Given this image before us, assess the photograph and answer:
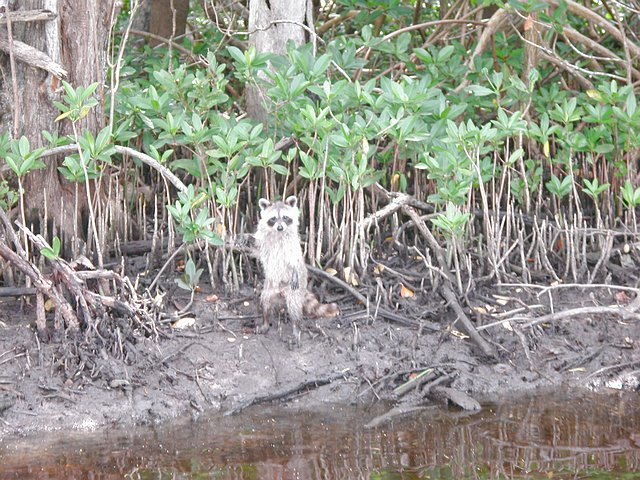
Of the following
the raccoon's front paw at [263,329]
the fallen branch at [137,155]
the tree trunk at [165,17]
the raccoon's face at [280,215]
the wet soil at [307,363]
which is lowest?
the wet soil at [307,363]

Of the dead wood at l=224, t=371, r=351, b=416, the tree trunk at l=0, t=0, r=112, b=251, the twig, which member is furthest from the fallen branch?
the twig

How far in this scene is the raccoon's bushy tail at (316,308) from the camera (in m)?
6.47

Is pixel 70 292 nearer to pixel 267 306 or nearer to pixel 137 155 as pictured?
pixel 137 155

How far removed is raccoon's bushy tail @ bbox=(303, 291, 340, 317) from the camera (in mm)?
6472

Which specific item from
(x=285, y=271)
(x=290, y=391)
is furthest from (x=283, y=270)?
(x=290, y=391)

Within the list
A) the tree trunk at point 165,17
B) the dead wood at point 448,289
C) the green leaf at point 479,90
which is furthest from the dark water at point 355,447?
the tree trunk at point 165,17

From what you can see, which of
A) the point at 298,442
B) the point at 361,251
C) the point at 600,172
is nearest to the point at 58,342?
the point at 298,442

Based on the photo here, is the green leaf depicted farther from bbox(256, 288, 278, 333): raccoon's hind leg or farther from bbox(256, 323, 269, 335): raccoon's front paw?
bbox(256, 323, 269, 335): raccoon's front paw

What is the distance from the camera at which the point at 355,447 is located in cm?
521

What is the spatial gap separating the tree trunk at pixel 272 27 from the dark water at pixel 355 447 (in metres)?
2.58

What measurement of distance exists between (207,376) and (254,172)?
1.97 meters

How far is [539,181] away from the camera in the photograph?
7375 millimetres

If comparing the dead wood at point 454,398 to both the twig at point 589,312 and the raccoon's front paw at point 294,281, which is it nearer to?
the twig at point 589,312

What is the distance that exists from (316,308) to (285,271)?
35 centimetres
